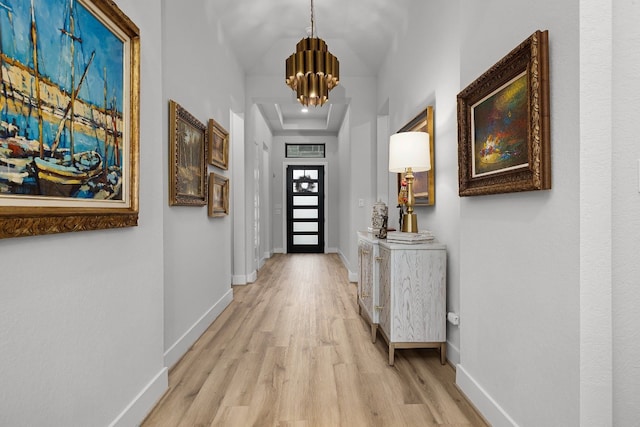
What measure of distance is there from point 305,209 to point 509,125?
22.9 ft

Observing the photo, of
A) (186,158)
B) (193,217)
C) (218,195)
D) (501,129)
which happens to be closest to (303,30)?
(218,195)

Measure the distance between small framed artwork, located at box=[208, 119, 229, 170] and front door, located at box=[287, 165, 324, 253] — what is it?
464cm

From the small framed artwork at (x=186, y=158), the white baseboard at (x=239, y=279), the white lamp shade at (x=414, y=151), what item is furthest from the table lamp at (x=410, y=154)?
the white baseboard at (x=239, y=279)

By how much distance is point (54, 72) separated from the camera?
1.18 metres

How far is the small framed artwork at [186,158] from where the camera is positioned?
246 cm

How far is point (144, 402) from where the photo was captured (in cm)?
182

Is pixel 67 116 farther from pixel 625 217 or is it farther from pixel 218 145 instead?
pixel 218 145

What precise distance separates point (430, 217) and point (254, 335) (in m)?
1.75

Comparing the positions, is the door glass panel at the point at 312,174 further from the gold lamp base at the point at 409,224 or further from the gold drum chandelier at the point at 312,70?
the gold lamp base at the point at 409,224

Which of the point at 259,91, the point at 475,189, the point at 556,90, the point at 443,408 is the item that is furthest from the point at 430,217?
the point at 259,91

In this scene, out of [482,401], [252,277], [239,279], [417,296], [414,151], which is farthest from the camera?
[252,277]

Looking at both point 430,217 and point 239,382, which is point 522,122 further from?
point 239,382

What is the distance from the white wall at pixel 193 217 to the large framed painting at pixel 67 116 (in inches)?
20.1

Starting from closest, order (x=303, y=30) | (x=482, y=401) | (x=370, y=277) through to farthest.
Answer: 1. (x=482, y=401)
2. (x=370, y=277)
3. (x=303, y=30)
